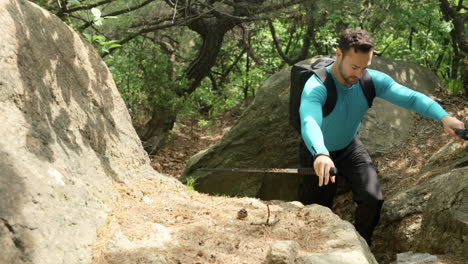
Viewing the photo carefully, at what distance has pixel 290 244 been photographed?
277 centimetres

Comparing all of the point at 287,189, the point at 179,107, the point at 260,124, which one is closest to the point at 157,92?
the point at 179,107

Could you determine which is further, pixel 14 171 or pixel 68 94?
pixel 68 94

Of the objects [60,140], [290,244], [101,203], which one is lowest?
[290,244]

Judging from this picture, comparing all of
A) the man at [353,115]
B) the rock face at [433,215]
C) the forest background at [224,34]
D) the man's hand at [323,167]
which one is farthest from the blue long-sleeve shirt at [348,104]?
the forest background at [224,34]

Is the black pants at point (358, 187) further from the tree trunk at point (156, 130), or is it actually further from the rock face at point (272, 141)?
the tree trunk at point (156, 130)

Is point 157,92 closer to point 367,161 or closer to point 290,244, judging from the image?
point 367,161

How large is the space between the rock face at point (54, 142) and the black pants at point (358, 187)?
72.6 inches

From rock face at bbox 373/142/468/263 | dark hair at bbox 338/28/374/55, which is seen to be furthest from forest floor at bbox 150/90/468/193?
dark hair at bbox 338/28/374/55

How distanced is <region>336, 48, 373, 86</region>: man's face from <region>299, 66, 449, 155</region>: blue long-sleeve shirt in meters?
0.14

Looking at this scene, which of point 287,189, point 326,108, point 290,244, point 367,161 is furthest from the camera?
point 287,189

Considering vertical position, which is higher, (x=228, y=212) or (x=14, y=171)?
(x=14, y=171)

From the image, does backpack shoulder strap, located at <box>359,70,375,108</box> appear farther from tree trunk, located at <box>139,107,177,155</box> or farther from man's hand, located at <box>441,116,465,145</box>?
tree trunk, located at <box>139,107,177,155</box>

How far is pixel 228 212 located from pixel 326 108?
148 centimetres

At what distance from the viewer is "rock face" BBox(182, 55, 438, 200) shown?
23.7 ft
